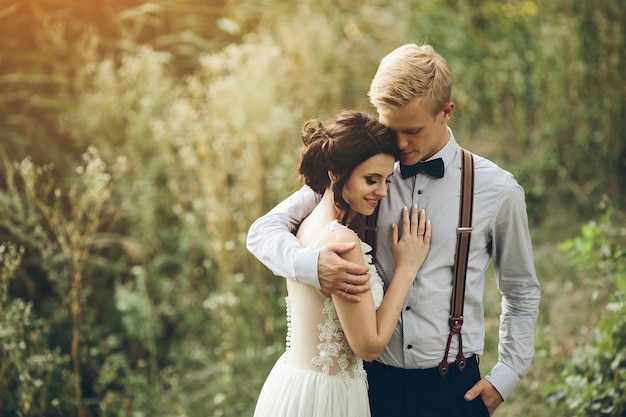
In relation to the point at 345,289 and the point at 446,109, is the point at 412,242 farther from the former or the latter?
the point at 446,109

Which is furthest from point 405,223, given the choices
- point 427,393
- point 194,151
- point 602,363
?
point 194,151

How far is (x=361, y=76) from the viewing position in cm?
553

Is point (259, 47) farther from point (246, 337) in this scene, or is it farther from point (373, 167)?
point (373, 167)

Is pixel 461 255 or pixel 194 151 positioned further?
pixel 194 151

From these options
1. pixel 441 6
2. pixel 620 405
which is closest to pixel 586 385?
pixel 620 405

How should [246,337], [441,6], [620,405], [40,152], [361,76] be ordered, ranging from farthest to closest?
[441,6]
[361,76]
[40,152]
[246,337]
[620,405]

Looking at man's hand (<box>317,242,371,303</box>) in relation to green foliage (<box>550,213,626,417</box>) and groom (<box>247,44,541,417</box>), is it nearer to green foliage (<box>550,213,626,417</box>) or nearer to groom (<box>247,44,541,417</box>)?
groom (<box>247,44,541,417</box>)

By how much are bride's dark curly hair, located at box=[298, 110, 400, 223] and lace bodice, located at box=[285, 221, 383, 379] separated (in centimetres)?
17

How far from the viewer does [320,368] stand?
2.26 metres

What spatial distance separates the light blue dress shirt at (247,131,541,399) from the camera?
2195 mm

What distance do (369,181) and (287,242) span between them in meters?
0.31

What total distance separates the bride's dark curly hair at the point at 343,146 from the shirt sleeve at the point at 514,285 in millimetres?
393

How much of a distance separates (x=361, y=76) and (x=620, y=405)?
3258mm

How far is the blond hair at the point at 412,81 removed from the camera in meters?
2.08
